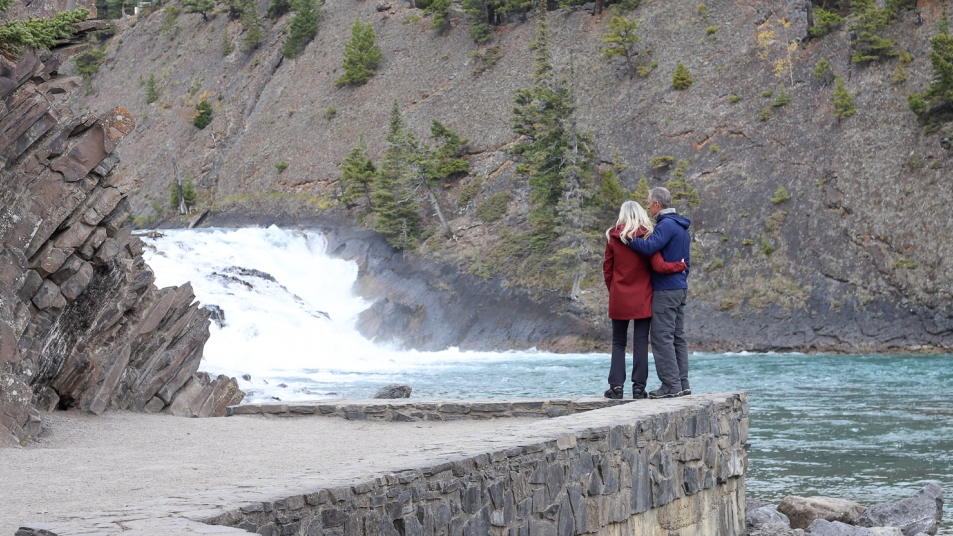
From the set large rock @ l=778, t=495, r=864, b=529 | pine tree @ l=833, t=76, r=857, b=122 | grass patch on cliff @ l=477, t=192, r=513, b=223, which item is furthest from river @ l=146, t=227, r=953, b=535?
pine tree @ l=833, t=76, r=857, b=122

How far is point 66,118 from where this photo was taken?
41.1ft

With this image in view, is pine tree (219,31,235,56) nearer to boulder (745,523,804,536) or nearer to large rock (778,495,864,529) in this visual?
large rock (778,495,864,529)

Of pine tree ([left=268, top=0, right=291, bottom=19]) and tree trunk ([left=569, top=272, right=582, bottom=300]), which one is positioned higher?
pine tree ([left=268, top=0, right=291, bottom=19])

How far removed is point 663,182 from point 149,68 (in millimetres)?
48011

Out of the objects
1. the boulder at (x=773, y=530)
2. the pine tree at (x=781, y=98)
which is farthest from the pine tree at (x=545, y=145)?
the boulder at (x=773, y=530)

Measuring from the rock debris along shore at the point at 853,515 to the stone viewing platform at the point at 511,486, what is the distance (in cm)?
149

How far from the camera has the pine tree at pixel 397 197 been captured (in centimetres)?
4881

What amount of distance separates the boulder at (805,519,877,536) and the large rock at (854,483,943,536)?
901mm

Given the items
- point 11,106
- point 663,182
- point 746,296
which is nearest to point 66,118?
point 11,106

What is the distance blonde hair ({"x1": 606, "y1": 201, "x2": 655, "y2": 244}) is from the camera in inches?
400

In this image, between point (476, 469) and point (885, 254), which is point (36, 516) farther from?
point (885, 254)

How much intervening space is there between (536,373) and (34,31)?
22.7m

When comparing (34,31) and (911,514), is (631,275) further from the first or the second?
(34,31)

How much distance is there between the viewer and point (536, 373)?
32.3 meters
